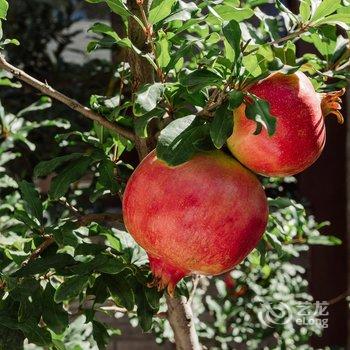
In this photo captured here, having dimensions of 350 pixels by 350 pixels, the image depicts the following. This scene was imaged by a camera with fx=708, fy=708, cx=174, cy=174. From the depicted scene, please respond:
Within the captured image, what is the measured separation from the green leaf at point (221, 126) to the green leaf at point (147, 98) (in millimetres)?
74

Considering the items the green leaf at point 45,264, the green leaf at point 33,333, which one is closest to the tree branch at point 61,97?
the green leaf at point 45,264

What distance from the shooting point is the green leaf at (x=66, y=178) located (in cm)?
109

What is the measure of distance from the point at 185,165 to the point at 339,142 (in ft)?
7.30

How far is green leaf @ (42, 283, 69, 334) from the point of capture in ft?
3.47

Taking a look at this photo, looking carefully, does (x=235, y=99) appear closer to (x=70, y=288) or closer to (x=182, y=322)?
(x=70, y=288)

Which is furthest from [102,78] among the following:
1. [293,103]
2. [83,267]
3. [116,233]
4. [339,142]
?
[293,103]

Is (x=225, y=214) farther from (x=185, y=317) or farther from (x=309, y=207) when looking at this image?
(x=309, y=207)

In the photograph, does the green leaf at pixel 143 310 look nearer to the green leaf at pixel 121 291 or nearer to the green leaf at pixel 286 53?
the green leaf at pixel 121 291

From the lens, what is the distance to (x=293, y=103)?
0.82m

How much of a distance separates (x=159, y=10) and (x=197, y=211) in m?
0.28

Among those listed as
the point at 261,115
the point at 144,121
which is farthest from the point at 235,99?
the point at 144,121

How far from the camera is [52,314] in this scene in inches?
41.9

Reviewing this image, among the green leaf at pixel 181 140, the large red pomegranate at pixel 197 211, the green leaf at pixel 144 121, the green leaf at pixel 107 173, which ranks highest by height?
the green leaf at pixel 181 140

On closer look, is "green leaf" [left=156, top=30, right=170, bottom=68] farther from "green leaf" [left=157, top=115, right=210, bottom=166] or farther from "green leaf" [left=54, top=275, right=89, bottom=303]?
"green leaf" [left=54, top=275, right=89, bottom=303]
